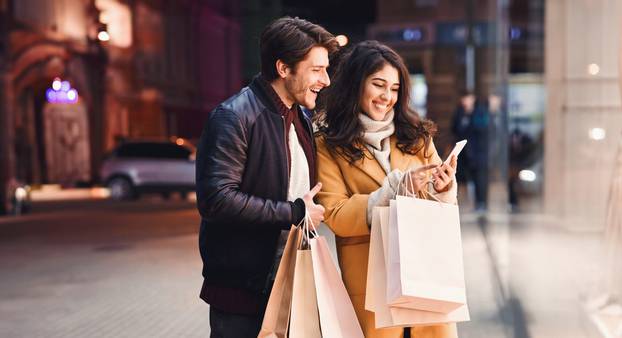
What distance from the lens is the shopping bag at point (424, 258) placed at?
2.89 metres

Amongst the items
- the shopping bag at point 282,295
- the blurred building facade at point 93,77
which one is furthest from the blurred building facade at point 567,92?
the blurred building facade at point 93,77

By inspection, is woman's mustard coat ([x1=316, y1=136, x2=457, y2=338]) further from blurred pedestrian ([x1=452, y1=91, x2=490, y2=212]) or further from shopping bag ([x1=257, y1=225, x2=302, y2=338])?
blurred pedestrian ([x1=452, y1=91, x2=490, y2=212])

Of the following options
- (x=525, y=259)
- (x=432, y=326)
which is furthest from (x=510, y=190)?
(x=432, y=326)

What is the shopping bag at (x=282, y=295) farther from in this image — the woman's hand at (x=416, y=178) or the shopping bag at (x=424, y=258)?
the woman's hand at (x=416, y=178)

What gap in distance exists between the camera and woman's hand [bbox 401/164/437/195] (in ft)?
10.1

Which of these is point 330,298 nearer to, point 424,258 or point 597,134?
point 424,258

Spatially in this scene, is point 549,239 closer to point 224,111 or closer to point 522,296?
point 522,296

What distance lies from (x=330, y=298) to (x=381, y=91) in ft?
2.74

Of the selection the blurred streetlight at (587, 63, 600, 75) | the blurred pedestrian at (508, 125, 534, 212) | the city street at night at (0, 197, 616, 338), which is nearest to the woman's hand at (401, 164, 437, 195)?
the city street at night at (0, 197, 616, 338)

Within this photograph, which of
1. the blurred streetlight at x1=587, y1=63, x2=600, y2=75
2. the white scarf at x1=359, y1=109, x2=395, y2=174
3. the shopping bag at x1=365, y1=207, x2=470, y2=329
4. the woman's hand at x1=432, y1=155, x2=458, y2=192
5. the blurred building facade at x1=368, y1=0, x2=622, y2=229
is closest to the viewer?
the shopping bag at x1=365, y1=207, x2=470, y2=329

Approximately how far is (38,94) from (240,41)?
707 inches

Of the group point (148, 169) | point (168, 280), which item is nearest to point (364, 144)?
point (168, 280)

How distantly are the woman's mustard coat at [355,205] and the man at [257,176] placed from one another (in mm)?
183

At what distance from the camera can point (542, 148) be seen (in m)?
14.0
